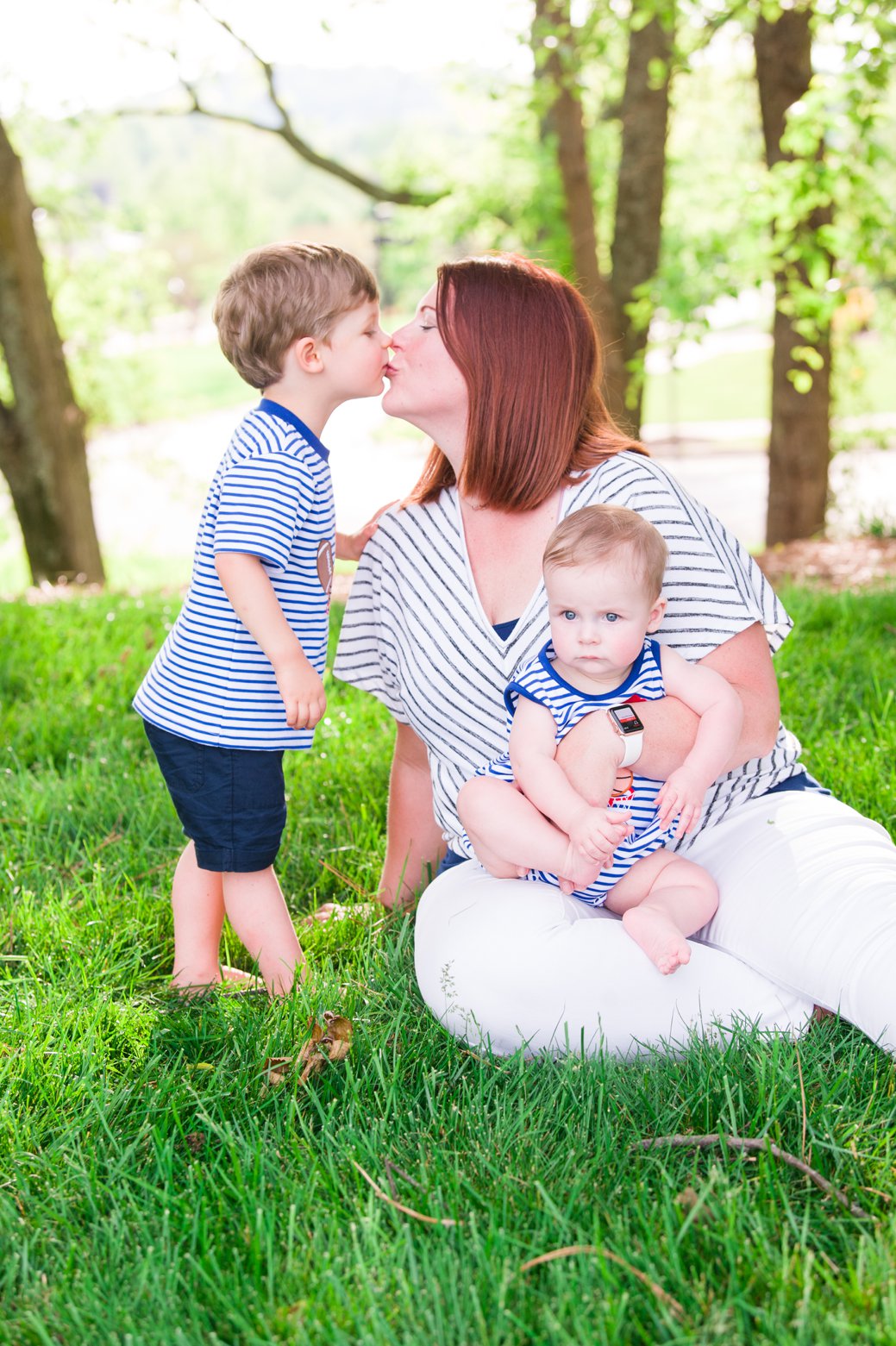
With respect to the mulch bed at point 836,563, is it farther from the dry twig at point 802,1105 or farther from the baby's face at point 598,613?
the dry twig at point 802,1105

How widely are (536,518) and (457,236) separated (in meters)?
12.1

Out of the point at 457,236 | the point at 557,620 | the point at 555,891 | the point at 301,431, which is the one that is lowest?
the point at 555,891

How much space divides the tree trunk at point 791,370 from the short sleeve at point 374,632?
5286 mm

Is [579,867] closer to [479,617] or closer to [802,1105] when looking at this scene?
[802,1105]

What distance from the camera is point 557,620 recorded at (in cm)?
231

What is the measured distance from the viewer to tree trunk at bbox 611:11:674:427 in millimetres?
9328

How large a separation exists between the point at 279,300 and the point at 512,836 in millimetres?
1230

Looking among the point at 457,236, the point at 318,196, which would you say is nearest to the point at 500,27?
the point at 457,236

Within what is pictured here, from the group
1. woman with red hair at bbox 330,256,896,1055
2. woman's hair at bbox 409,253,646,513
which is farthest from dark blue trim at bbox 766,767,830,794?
woman's hair at bbox 409,253,646,513

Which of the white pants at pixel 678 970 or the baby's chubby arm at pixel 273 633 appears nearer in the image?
the white pants at pixel 678 970

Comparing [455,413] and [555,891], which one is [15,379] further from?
[555,891]

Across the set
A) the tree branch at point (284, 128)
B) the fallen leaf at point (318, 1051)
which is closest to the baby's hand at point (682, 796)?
the fallen leaf at point (318, 1051)

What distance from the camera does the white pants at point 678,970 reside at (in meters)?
2.16

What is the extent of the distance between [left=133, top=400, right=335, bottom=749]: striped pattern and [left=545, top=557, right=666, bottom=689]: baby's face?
0.57 meters
